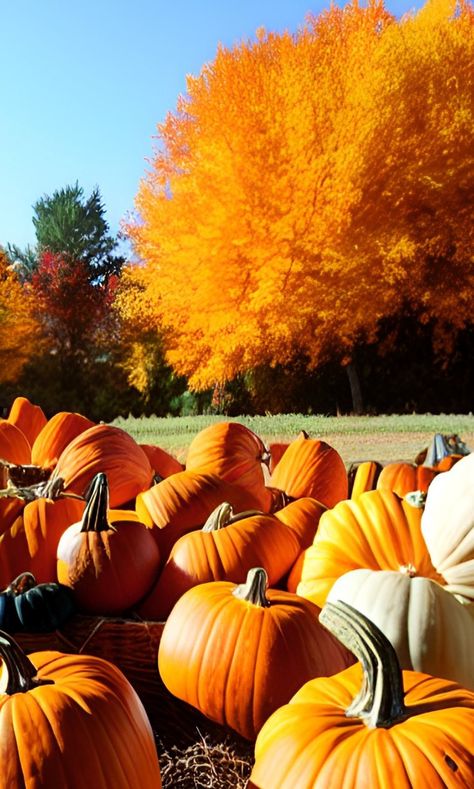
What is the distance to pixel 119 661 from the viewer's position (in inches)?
67.8

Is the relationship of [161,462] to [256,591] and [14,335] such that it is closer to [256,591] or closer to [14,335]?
[256,591]

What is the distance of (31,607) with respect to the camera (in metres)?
1.64

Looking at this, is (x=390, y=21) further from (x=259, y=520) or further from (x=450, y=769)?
(x=450, y=769)

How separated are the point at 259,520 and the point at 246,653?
20.2 inches

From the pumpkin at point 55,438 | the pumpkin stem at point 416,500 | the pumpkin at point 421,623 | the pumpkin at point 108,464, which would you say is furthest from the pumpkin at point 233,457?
the pumpkin at point 421,623

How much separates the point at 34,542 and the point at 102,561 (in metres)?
0.27

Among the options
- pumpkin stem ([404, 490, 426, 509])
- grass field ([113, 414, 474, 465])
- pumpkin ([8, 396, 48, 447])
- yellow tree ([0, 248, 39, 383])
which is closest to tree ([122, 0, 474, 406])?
yellow tree ([0, 248, 39, 383])

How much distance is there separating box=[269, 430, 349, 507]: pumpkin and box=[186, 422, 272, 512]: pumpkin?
3.9 inches

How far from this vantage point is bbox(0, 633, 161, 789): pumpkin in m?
0.96

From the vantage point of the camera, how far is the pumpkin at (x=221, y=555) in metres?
1.84

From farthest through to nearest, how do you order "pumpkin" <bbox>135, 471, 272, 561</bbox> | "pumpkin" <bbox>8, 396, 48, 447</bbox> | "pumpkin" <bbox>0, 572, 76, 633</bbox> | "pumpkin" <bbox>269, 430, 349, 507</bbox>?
"pumpkin" <bbox>8, 396, 48, 447</bbox>
"pumpkin" <bbox>269, 430, 349, 507</bbox>
"pumpkin" <bbox>135, 471, 272, 561</bbox>
"pumpkin" <bbox>0, 572, 76, 633</bbox>

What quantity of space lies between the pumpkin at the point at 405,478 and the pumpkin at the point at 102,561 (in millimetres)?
1004

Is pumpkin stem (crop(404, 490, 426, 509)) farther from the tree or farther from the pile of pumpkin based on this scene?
the tree

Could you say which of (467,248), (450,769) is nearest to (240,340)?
(467,248)
